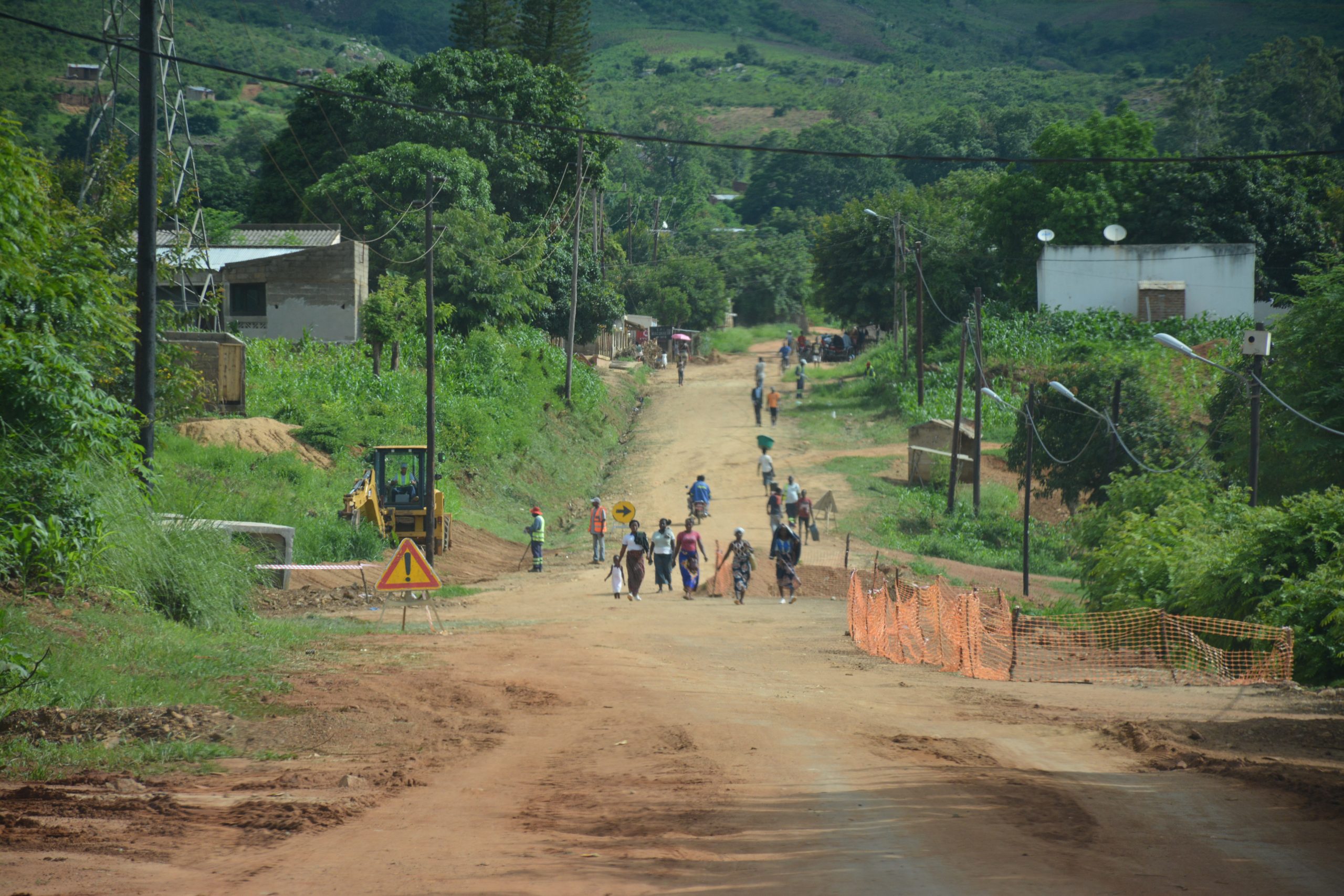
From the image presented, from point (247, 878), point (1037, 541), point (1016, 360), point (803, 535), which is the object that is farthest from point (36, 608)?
point (1016, 360)

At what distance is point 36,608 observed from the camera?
11.7 metres

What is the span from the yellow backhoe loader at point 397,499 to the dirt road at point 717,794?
12802 millimetres

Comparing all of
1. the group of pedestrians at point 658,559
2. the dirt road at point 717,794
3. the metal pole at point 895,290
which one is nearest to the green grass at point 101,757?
the dirt road at point 717,794

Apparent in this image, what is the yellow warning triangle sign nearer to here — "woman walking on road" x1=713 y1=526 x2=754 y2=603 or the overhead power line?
the overhead power line

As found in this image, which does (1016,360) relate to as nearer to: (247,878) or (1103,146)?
(1103,146)

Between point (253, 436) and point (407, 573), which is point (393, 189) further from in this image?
point (407, 573)

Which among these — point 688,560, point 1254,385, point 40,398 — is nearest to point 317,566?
point 688,560

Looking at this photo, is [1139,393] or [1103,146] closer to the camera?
[1139,393]

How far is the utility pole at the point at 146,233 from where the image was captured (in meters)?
16.3

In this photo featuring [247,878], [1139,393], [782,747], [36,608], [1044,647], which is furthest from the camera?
[1139,393]

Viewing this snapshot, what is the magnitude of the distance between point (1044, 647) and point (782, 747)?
998 centimetres

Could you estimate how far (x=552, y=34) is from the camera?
2928 inches

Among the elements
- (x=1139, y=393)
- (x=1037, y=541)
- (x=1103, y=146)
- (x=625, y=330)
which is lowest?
(x=1037, y=541)

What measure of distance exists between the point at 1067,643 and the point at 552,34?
6379 centimetres
